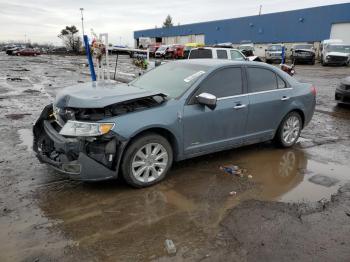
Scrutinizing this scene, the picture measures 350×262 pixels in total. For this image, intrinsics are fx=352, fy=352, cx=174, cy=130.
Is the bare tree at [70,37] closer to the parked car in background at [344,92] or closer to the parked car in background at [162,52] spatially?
the parked car in background at [162,52]

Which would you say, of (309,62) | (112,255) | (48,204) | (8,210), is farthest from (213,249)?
(309,62)

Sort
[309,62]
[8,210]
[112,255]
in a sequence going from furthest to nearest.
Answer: [309,62] → [8,210] → [112,255]

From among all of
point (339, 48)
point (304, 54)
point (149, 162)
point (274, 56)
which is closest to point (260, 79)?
point (149, 162)

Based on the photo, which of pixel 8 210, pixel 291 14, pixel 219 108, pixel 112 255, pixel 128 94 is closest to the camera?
pixel 112 255

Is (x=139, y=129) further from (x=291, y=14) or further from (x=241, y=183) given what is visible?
(x=291, y=14)

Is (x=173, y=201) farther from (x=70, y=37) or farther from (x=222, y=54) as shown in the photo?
(x=70, y=37)

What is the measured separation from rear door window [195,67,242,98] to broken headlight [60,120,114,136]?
4.83 ft

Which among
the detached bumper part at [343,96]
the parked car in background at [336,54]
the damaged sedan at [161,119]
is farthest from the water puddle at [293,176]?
the parked car in background at [336,54]

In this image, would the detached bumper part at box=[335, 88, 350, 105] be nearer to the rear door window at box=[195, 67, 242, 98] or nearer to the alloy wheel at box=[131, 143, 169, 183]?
the rear door window at box=[195, 67, 242, 98]

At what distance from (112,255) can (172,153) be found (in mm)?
1893

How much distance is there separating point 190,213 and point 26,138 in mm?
4157

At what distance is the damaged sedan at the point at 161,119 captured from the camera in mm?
4176

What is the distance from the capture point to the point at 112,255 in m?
3.16

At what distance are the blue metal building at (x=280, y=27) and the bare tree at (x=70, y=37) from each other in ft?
74.6
